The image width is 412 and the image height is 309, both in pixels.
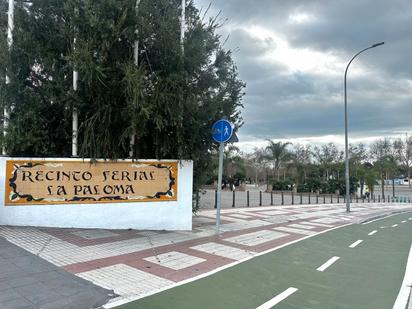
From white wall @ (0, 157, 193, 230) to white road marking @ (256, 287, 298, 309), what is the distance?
5289 mm

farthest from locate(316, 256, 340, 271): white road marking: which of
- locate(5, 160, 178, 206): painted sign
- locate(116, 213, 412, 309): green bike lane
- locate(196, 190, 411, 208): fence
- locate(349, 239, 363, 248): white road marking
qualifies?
locate(196, 190, 411, 208): fence

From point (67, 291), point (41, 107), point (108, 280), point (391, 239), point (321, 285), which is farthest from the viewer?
point (391, 239)

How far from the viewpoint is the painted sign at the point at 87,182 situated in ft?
30.0

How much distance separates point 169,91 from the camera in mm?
10117

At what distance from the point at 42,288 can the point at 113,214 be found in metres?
4.81

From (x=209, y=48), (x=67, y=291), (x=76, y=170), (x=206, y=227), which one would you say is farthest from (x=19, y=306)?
(x=209, y=48)

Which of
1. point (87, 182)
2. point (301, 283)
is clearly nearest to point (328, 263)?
point (301, 283)

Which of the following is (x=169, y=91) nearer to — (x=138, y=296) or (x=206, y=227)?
(x=206, y=227)

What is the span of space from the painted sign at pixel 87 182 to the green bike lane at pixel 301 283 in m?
3.87

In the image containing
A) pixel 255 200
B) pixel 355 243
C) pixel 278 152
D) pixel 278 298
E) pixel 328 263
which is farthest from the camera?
pixel 278 152

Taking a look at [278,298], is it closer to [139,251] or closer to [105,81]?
[139,251]

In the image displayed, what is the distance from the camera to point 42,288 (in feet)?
16.8

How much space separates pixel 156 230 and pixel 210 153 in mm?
3218

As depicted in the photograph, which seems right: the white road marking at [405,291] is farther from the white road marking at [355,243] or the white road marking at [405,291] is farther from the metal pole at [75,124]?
the metal pole at [75,124]
